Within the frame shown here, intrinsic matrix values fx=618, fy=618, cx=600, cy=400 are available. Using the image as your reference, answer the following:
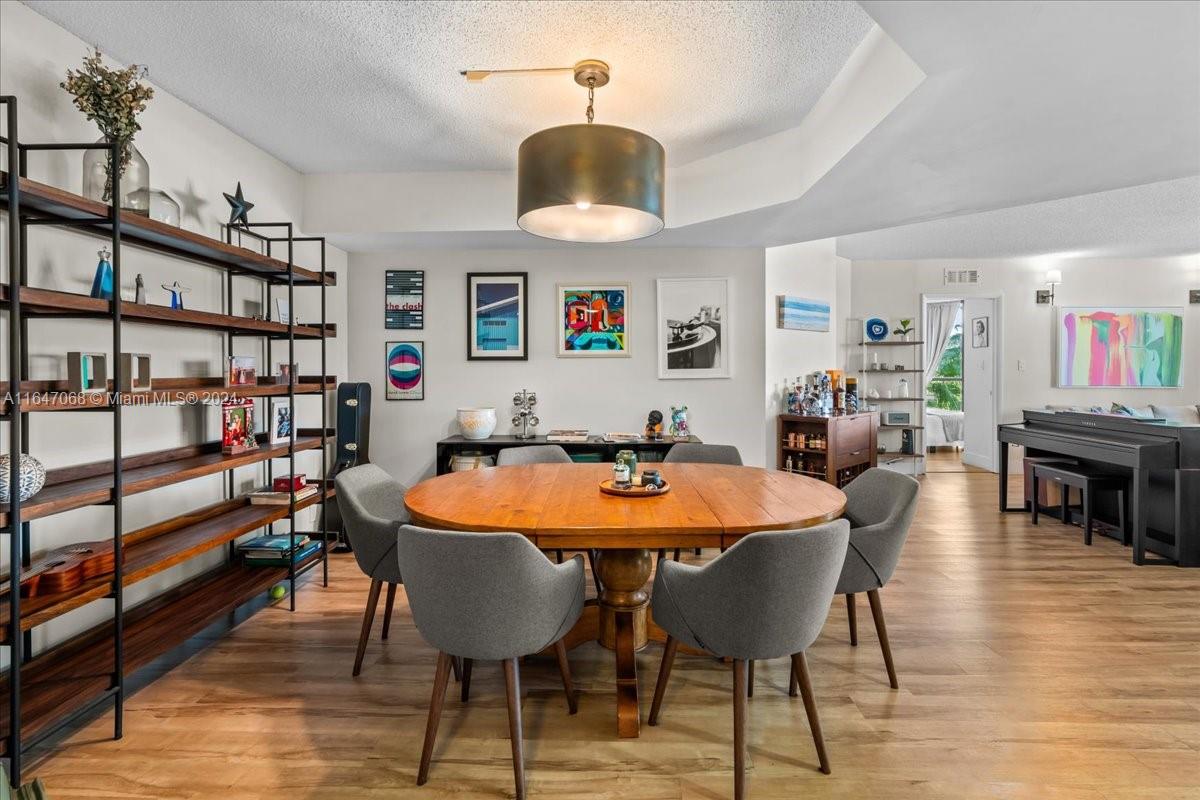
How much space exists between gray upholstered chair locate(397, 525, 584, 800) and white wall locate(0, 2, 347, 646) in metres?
1.68

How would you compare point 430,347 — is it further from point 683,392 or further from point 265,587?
point 265,587

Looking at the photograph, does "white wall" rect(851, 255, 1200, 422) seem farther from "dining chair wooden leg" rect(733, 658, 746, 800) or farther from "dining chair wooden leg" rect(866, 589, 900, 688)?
"dining chair wooden leg" rect(733, 658, 746, 800)

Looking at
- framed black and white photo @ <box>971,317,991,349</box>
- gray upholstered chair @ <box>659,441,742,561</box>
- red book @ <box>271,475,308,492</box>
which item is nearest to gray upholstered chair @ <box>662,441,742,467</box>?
gray upholstered chair @ <box>659,441,742,561</box>

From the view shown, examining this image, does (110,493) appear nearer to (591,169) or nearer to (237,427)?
(237,427)

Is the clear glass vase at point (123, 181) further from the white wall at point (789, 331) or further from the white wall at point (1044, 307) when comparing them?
the white wall at point (1044, 307)

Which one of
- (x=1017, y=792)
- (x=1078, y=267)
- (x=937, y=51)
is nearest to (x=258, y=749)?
(x=1017, y=792)

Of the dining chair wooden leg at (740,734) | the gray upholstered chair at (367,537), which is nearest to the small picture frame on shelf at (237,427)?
the gray upholstered chair at (367,537)

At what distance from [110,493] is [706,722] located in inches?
85.1

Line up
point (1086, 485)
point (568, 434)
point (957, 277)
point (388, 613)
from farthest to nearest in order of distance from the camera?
1. point (957, 277)
2. point (568, 434)
3. point (1086, 485)
4. point (388, 613)

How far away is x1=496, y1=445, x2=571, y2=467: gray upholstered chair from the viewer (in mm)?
3496

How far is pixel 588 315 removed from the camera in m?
5.03

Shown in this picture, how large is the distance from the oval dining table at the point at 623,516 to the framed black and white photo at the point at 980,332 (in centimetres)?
650

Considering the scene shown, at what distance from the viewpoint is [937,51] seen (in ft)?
6.93

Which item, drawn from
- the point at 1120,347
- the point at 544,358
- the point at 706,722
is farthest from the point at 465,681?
the point at 1120,347
